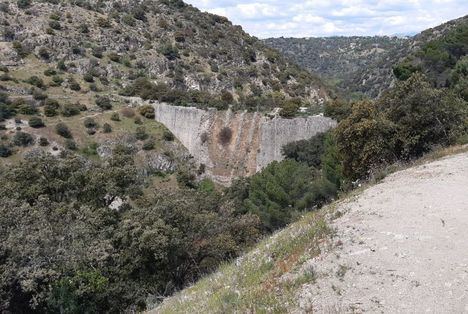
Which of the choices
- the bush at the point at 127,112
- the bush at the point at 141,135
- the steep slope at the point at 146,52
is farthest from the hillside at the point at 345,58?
the bush at the point at 141,135

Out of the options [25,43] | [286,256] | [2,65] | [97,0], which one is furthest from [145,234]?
[97,0]

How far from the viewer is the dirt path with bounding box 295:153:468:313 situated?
21.5ft

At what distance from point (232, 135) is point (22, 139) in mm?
20746

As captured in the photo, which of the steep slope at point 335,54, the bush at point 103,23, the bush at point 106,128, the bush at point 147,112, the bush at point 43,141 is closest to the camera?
the bush at point 43,141

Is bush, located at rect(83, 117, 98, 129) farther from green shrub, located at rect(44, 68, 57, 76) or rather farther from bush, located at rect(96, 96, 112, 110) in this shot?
green shrub, located at rect(44, 68, 57, 76)

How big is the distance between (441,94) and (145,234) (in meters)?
13.7

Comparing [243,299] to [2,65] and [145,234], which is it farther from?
[2,65]

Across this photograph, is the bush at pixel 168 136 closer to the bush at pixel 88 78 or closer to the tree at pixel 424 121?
the bush at pixel 88 78

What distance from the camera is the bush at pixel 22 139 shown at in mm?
44719

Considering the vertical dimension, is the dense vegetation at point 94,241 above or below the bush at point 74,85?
below

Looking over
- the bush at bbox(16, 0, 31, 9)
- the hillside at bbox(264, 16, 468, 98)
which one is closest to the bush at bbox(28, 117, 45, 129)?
the bush at bbox(16, 0, 31, 9)

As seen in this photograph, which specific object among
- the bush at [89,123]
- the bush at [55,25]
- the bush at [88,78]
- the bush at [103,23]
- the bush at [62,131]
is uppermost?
the bush at [103,23]

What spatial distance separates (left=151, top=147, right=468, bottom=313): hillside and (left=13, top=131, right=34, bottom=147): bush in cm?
3941

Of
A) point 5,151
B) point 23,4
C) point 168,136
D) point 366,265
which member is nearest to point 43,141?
point 5,151
